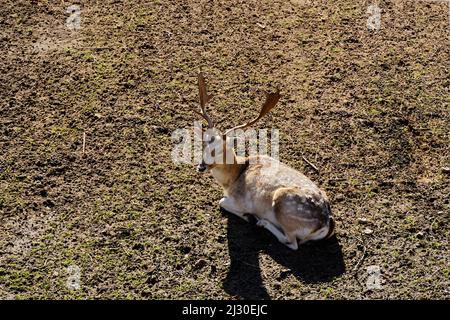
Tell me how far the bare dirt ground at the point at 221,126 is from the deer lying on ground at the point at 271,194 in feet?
0.45

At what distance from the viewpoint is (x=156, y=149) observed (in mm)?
8445

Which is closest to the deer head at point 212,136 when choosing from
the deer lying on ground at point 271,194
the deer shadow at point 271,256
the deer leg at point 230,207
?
the deer lying on ground at point 271,194

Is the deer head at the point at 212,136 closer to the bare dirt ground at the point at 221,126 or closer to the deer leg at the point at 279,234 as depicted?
the bare dirt ground at the point at 221,126

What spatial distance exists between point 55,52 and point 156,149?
2185mm

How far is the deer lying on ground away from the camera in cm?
716

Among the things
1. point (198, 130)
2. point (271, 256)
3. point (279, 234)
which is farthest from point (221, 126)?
point (271, 256)

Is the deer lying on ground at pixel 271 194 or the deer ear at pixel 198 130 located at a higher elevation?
the deer ear at pixel 198 130

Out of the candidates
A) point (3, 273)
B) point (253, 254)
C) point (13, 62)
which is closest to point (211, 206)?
point (253, 254)

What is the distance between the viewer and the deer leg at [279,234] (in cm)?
724

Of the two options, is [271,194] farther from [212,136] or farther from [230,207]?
[212,136]

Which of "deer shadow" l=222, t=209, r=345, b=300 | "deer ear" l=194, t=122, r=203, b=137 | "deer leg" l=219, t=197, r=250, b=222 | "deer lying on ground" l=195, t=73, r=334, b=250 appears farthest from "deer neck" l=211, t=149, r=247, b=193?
"deer shadow" l=222, t=209, r=345, b=300

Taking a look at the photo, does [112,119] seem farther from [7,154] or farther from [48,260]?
[48,260]

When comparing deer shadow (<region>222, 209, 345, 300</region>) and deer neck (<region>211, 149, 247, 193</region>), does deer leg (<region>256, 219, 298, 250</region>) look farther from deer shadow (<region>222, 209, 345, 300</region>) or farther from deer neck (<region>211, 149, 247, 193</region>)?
deer neck (<region>211, 149, 247, 193</region>)

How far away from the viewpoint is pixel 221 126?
8.73 meters
